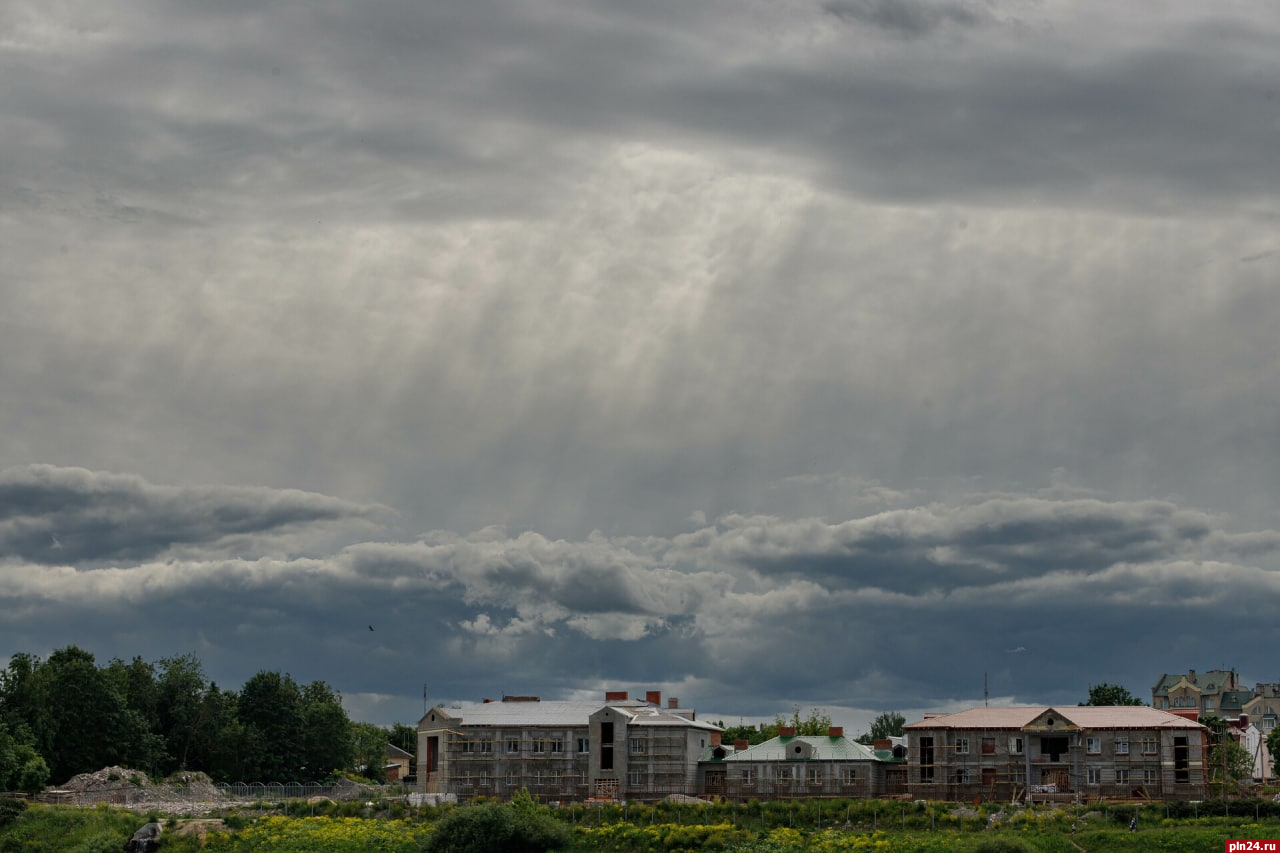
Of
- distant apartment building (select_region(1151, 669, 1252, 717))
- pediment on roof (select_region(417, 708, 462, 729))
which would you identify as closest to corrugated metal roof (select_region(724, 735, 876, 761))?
pediment on roof (select_region(417, 708, 462, 729))

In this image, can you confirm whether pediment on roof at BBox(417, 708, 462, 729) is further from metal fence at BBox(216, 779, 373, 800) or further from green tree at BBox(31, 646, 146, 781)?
green tree at BBox(31, 646, 146, 781)

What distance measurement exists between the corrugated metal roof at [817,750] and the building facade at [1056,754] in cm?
379

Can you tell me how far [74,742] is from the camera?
114 meters

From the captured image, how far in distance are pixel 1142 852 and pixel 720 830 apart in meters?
22.3

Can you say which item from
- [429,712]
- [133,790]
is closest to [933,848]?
[429,712]

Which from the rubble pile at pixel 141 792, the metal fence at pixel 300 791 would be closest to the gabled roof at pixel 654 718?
the metal fence at pixel 300 791

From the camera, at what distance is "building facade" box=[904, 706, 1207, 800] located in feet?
318

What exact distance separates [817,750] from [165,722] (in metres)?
62.0

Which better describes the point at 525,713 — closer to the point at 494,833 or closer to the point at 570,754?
the point at 570,754

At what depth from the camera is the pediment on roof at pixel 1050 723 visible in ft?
327

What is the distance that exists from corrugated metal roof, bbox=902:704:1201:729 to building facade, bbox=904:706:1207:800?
7cm

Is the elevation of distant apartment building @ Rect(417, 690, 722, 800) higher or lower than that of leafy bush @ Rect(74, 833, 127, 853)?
higher

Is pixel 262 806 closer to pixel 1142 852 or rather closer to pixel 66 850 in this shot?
pixel 66 850

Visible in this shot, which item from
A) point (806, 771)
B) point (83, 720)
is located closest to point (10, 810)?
point (83, 720)
